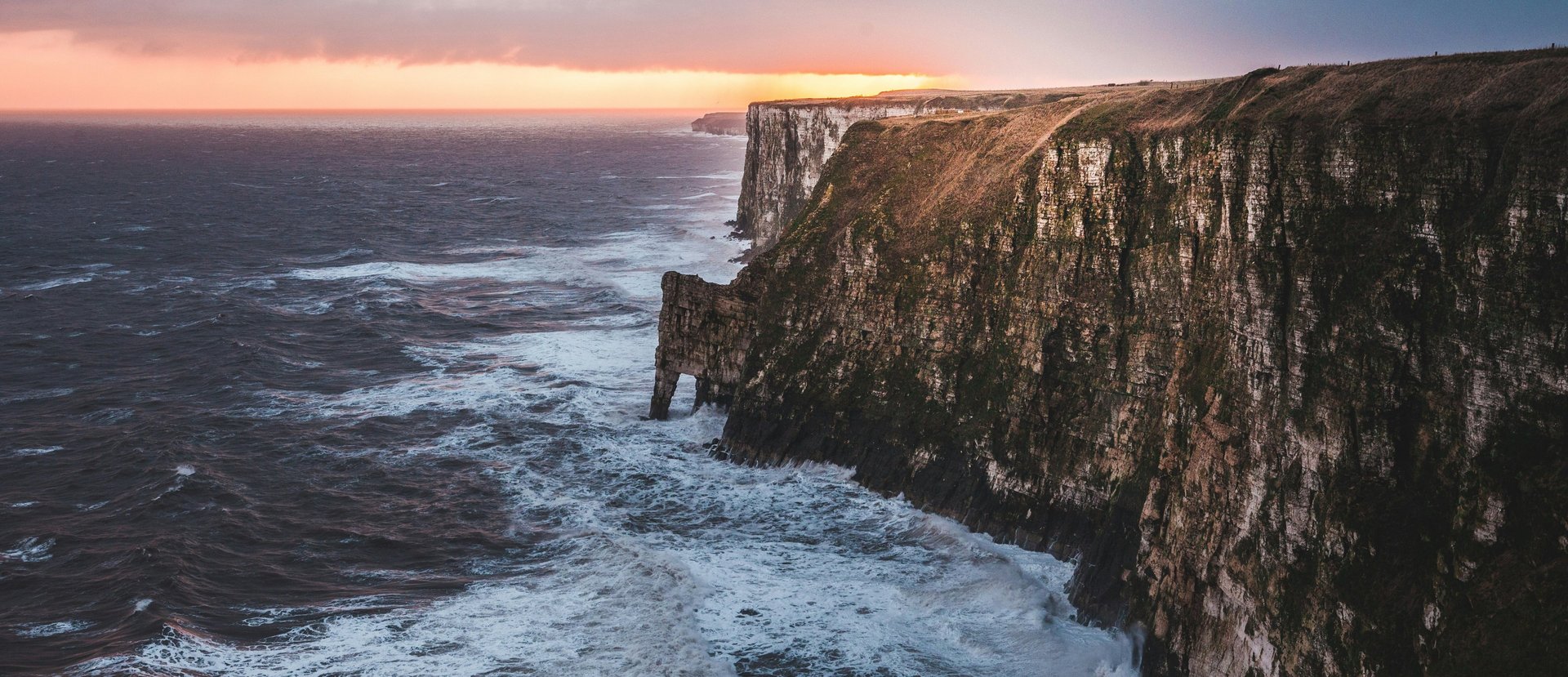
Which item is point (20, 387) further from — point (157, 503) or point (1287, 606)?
point (1287, 606)

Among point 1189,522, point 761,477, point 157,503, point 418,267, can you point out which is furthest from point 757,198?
point 1189,522

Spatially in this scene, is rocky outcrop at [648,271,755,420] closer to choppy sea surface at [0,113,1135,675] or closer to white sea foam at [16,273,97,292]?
choppy sea surface at [0,113,1135,675]

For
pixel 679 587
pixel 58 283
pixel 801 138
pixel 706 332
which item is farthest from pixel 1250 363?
pixel 58 283

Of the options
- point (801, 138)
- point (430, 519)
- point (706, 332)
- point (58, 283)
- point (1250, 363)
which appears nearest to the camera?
point (1250, 363)

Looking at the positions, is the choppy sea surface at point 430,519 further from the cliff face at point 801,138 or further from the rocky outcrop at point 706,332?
the cliff face at point 801,138

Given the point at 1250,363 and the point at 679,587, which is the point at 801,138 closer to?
the point at 679,587

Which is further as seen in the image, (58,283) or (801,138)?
(801,138)
